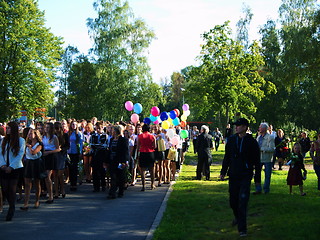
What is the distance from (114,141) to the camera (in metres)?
13.3

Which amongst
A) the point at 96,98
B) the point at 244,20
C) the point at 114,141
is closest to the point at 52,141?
the point at 114,141

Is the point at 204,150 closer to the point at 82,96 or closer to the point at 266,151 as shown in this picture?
the point at 266,151

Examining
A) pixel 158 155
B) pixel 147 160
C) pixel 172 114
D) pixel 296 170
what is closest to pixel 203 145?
pixel 158 155

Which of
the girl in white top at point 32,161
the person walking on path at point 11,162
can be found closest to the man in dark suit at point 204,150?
the girl in white top at point 32,161

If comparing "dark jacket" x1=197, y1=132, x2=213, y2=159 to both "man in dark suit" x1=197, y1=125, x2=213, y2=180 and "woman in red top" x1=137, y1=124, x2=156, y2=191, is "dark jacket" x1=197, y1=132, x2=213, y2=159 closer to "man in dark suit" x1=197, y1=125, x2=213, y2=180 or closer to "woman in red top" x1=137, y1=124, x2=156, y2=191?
"man in dark suit" x1=197, y1=125, x2=213, y2=180

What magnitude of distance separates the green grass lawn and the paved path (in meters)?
0.47

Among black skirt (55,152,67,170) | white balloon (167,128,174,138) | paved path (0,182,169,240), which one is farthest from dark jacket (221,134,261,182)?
white balloon (167,128,174,138)

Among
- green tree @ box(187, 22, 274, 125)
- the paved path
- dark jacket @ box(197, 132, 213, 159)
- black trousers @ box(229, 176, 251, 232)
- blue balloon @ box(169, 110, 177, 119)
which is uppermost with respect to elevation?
green tree @ box(187, 22, 274, 125)

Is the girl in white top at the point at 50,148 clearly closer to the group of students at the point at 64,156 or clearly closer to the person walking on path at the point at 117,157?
the group of students at the point at 64,156

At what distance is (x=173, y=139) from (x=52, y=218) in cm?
846

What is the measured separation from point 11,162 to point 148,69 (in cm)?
4576

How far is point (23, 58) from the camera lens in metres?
39.9

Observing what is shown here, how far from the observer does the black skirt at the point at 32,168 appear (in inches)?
430

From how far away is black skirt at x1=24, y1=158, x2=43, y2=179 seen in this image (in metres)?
10.9
